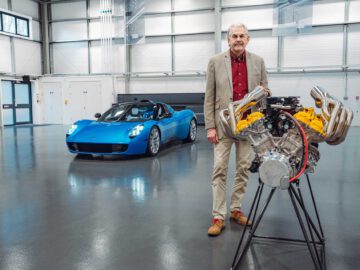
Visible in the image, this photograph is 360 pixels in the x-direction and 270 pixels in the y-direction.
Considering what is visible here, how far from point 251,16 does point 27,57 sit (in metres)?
10.0

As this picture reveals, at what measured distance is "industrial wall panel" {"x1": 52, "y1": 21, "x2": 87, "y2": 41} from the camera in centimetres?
A: 1642

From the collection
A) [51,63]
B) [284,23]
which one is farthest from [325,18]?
[51,63]

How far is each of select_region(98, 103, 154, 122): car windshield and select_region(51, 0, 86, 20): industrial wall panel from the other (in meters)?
11.1

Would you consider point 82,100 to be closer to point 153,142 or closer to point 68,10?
point 68,10

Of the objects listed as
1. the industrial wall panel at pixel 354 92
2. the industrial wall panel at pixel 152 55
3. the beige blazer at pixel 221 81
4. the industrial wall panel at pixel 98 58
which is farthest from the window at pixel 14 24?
the beige blazer at pixel 221 81

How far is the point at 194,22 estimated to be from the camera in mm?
Answer: 14867

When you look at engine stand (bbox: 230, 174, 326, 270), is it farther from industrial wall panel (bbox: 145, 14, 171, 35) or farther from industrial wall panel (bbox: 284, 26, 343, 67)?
industrial wall panel (bbox: 145, 14, 171, 35)

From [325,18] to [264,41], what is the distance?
2312mm

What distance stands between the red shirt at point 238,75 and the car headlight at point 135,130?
3.36 m

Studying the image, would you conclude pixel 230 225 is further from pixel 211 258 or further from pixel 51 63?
pixel 51 63

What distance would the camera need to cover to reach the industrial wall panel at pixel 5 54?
1469cm

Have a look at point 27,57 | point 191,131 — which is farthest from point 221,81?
point 27,57

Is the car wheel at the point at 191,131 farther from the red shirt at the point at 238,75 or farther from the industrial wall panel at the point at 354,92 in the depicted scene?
the industrial wall panel at the point at 354,92

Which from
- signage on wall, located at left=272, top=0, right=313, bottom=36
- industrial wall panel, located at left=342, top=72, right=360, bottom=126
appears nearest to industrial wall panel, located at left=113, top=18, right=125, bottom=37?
signage on wall, located at left=272, top=0, right=313, bottom=36
